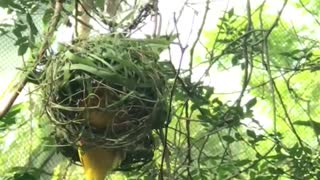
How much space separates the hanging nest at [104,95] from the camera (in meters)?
0.89

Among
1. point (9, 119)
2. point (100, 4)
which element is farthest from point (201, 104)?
point (9, 119)

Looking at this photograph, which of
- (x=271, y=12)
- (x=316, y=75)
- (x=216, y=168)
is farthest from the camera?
(x=271, y=12)

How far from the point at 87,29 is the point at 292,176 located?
0.44 m

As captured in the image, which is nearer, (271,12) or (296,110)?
(296,110)

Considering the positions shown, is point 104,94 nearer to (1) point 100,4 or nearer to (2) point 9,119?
(1) point 100,4

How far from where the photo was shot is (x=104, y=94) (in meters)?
0.90

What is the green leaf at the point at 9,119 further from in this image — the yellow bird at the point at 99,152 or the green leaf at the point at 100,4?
the yellow bird at the point at 99,152

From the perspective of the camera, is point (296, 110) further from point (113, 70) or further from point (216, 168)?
point (113, 70)

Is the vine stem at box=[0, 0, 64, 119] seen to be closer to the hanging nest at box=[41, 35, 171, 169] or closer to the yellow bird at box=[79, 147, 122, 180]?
the hanging nest at box=[41, 35, 171, 169]

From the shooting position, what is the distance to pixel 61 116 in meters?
Result: 0.92

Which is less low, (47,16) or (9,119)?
(47,16)

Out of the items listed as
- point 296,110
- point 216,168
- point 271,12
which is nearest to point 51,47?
point 216,168

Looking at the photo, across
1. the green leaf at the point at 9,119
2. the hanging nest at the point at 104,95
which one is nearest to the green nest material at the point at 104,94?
the hanging nest at the point at 104,95

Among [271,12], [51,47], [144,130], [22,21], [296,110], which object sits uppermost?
[271,12]
